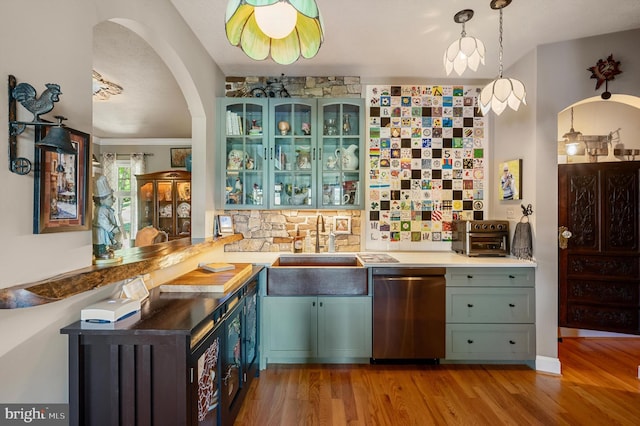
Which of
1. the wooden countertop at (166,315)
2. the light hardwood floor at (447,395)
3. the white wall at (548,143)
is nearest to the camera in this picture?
the wooden countertop at (166,315)

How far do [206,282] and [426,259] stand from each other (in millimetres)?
1914

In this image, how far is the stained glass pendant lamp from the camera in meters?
1.15

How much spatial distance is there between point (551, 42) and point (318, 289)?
9.48ft

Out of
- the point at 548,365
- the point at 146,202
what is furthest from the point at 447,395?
the point at 146,202

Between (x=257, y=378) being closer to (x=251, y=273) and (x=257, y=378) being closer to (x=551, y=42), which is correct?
(x=251, y=273)

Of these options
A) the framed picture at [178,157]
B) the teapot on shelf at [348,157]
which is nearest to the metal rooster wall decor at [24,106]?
the teapot on shelf at [348,157]

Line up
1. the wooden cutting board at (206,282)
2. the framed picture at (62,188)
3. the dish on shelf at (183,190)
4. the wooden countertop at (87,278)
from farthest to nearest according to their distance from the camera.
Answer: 1. the dish on shelf at (183,190)
2. the wooden cutting board at (206,282)
3. the framed picture at (62,188)
4. the wooden countertop at (87,278)

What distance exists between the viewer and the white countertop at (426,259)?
2650 millimetres

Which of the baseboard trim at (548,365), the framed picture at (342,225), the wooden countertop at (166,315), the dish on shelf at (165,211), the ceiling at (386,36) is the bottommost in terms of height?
the baseboard trim at (548,365)

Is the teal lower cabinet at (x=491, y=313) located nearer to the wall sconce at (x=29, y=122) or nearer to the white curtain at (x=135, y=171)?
the wall sconce at (x=29, y=122)

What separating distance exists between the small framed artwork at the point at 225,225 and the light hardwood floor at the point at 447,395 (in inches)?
50.4

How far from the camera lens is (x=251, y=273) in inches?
94.3

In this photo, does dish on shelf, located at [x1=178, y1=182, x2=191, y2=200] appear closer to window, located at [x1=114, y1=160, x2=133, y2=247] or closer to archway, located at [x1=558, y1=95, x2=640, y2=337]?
window, located at [x1=114, y1=160, x2=133, y2=247]

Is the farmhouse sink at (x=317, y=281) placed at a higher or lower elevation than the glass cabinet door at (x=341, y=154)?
lower
